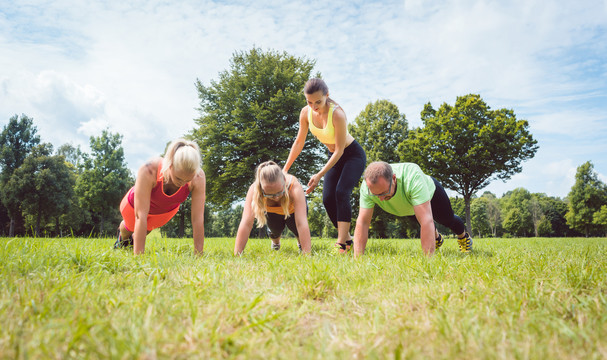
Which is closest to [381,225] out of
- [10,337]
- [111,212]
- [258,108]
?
[258,108]

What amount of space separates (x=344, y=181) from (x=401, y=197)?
88 cm

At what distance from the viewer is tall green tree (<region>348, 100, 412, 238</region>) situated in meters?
28.3

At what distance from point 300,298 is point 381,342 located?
2.36 ft

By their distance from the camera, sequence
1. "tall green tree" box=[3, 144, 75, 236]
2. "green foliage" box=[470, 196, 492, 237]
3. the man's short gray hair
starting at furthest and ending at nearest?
1. "green foliage" box=[470, 196, 492, 237]
2. "tall green tree" box=[3, 144, 75, 236]
3. the man's short gray hair

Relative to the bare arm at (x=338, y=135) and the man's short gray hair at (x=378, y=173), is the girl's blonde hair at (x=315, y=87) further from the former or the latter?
the man's short gray hair at (x=378, y=173)

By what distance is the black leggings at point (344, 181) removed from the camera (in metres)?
4.75

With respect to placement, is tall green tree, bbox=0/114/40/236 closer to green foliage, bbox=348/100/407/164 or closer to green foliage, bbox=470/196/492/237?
green foliage, bbox=348/100/407/164

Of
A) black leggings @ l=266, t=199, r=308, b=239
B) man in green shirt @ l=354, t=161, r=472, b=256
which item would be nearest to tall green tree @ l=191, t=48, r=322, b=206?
black leggings @ l=266, t=199, r=308, b=239

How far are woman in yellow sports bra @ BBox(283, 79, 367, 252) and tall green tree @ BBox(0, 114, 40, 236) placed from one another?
125ft

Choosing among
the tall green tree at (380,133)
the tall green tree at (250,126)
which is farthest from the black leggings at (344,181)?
the tall green tree at (380,133)

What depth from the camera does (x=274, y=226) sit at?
5.68 meters

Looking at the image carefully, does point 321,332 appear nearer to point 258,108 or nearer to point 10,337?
point 10,337

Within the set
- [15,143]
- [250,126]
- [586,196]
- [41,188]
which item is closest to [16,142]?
[15,143]

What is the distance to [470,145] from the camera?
23.6 m
